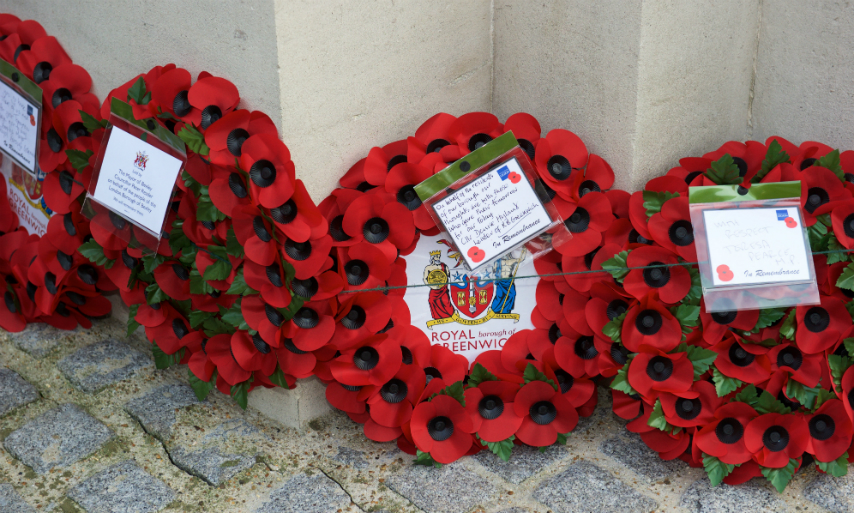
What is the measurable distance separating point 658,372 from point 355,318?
Result: 826 millimetres

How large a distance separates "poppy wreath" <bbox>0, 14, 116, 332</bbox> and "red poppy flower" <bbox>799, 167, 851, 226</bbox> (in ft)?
6.82

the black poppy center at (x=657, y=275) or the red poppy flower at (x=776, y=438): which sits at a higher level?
the black poppy center at (x=657, y=275)

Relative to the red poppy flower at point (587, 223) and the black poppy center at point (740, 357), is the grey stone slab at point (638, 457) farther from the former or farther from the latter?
the red poppy flower at point (587, 223)

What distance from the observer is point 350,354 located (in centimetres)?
228

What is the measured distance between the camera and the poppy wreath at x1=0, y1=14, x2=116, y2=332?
265cm

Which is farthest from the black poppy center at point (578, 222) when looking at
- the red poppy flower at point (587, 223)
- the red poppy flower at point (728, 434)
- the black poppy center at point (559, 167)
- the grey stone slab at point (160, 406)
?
the grey stone slab at point (160, 406)

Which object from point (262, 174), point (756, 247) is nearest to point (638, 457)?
point (756, 247)

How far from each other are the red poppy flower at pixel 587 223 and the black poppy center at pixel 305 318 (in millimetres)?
704

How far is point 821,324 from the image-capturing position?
2096 millimetres

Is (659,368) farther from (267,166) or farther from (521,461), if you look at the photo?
(267,166)

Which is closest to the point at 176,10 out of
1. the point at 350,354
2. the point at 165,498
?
the point at 350,354

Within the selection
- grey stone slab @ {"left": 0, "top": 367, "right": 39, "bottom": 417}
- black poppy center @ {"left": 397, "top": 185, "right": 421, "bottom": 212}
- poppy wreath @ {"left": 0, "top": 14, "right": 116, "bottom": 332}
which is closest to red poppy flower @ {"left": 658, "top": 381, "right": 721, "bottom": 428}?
black poppy center @ {"left": 397, "top": 185, "right": 421, "bottom": 212}

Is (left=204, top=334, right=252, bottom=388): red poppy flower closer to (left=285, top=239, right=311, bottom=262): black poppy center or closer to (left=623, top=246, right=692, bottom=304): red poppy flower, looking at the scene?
(left=285, top=239, right=311, bottom=262): black poppy center

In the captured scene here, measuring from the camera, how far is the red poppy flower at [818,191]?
7.11ft
